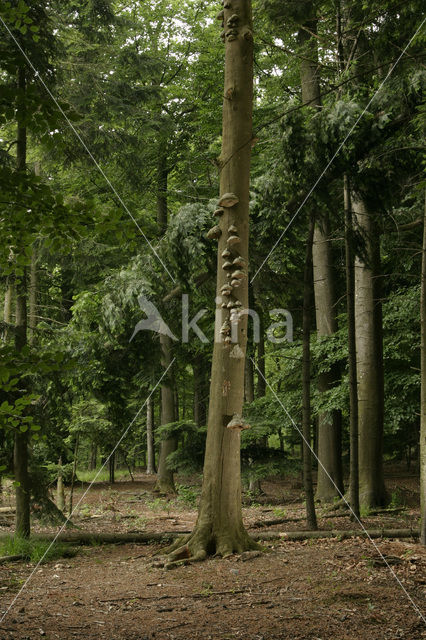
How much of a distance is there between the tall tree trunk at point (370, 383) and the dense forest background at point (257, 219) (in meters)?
0.03

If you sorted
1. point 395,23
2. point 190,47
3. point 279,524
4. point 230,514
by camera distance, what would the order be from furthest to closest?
1. point 190,47
2. point 279,524
3. point 395,23
4. point 230,514

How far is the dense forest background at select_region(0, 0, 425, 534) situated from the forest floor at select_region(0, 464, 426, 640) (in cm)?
134

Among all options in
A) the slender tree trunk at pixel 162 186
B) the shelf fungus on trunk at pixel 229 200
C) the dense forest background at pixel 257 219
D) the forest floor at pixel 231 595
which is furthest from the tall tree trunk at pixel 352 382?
the slender tree trunk at pixel 162 186

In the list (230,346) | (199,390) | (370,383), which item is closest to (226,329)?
(230,346)

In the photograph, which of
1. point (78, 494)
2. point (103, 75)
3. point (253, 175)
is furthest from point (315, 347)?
point (78, 494)

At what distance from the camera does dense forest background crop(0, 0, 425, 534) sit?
23.9 feet

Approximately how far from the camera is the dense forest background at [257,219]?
727 centimetres

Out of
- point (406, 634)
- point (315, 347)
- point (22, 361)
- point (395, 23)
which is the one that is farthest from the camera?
point (315, 347)

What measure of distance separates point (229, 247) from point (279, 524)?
446cm

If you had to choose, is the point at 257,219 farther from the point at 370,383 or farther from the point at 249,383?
the point at 249,383

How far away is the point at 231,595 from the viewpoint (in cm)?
447

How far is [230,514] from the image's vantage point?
584 centimetres

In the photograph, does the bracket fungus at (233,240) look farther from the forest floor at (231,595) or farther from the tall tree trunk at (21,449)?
the forest floor at (231,595)

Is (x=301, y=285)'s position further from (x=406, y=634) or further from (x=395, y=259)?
(x=406, y=634)
